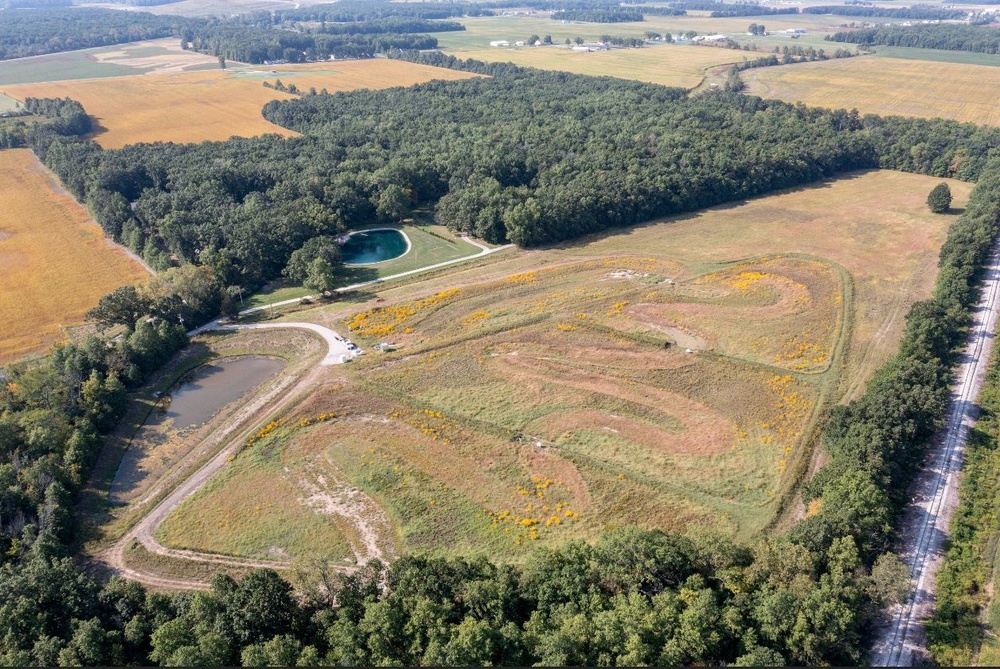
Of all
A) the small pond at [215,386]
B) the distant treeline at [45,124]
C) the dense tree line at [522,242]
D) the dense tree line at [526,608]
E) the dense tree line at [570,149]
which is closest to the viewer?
the dense tree line at [526,608]

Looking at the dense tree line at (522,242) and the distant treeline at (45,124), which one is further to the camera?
the distant treeline at (45,124)

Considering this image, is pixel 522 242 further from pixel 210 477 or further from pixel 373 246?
pixel 210 477

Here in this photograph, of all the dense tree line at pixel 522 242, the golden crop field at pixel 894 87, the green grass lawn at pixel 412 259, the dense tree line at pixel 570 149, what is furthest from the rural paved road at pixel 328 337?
the golden crop field at pixel 894 87

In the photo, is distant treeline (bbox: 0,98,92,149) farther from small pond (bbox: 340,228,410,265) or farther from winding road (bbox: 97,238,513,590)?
winding road (bbox: 97,238,513,590)

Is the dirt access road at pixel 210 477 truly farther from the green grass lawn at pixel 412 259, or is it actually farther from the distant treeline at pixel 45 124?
the distant treeline at pixel 45 124

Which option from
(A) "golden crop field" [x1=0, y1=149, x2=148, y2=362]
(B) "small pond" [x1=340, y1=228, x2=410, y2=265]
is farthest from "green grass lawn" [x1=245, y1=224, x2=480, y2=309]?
(A) "golden crop field" [x1=0, y1=149, x2=148, y2=362]

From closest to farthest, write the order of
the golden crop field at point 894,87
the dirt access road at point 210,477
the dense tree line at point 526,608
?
the dense tree line at point 526,608 → the dirt access road at point 210,477 → the golden crop field at point 894,87

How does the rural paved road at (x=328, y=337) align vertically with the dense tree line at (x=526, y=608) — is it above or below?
above
